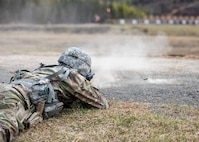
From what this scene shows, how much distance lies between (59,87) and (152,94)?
8.95ft

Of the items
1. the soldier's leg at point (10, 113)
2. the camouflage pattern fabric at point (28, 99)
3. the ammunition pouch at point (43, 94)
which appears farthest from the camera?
the ammunition pouch at point (43, 94)

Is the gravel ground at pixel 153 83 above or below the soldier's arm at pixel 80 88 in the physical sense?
below

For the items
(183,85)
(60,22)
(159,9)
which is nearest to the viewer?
(183,85)

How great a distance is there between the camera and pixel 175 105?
6559 mm

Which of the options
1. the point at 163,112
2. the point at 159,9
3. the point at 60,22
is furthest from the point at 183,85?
the point at 159,9

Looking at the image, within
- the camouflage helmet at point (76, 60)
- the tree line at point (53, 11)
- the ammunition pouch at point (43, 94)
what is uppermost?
the camouflage helmet at point (76, 60)

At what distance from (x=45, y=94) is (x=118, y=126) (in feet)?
3.49

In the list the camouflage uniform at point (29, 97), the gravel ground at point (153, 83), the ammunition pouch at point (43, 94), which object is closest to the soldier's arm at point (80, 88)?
the camouflage uniform at point (29, 97)

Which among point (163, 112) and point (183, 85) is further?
point (183, 85)

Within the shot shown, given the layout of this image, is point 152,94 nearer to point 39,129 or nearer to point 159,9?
point 39,129

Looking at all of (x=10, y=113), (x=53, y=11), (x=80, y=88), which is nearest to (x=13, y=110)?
(x=10, y=113)

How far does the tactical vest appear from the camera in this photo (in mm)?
5191

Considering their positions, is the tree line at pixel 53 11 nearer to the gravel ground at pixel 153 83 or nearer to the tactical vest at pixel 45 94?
the gravel ground at pixel 153 83

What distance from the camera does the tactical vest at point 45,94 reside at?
5.19m
